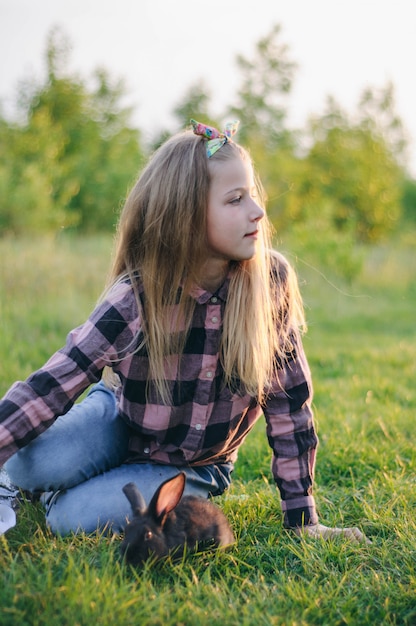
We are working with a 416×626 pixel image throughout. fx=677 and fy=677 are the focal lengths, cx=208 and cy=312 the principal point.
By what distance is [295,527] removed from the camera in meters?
2.62

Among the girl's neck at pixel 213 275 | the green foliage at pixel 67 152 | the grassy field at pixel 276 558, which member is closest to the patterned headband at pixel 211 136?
the girl's neck at pixel 213 275

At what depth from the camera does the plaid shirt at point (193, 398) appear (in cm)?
245

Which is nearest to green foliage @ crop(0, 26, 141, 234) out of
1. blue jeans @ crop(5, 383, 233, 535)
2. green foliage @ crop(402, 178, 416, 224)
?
blue jeans @ crop(5, 383, 233, 535)

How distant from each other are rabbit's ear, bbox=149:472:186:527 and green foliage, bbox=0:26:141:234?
13440 mm

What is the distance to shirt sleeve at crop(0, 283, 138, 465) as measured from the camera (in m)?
2.31

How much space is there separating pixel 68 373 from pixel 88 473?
1.74 feet

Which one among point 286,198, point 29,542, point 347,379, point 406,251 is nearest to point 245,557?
point 29,542

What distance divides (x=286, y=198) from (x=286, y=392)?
69.1 feet

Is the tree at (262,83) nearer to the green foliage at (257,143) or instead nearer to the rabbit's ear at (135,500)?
the green foliage at (257,143)

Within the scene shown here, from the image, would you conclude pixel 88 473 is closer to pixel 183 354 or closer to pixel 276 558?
pixel 183 354

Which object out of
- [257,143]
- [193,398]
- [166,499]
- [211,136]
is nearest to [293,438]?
[193,398]

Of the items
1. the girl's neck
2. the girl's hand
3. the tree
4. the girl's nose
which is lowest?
the girl's hand

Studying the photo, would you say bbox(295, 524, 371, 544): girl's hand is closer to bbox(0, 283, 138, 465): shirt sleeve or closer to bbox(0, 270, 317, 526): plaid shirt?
bbox(0, 270, 317, 526): plaid shirt

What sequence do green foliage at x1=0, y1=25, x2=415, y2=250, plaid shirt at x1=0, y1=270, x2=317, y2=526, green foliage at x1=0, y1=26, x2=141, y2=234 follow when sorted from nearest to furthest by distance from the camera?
1. plaid shirt at x1=0, y1=270, x2=317, y2=526
2. green foliage at x1=0, y1=26, x2=141, y2=234
3. green foliage at x1=0, y1=25, x2=415, y2=250
